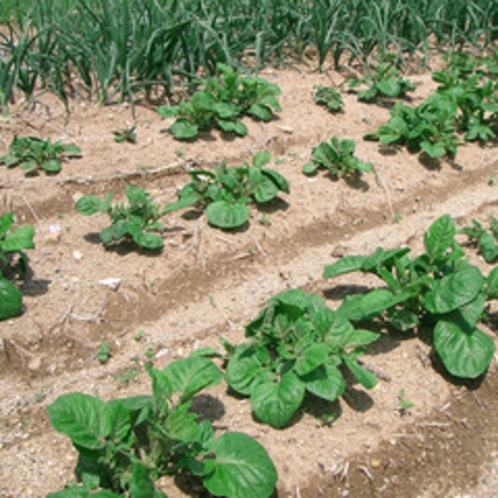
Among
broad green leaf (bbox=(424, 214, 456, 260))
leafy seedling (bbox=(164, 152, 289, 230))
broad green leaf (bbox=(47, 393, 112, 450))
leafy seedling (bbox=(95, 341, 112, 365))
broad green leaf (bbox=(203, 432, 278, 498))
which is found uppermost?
broad green leaf (bbox=(424, 214, 456, 260))

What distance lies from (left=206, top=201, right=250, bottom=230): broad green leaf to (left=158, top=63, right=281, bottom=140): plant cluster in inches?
28.6

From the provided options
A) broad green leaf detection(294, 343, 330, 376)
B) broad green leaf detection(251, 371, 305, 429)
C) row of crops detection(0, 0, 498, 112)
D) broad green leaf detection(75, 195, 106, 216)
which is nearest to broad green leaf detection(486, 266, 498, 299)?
broad green leaf detection(294, 343, 330, 376)

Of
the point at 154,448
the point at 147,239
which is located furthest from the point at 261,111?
the point at 154,448

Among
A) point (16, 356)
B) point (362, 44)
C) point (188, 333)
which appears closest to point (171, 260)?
point (188, 333)

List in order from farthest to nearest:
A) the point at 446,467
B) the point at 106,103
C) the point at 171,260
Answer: the point at 106,103 → the point at 171,260 → the point at 446,467

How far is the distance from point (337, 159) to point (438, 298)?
4.71 feet

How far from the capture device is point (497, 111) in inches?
177

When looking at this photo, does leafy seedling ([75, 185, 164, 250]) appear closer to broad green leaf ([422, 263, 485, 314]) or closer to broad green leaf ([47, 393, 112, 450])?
broad green leaf ([47, 393, 112, 450])

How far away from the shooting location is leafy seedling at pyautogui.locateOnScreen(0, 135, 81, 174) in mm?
3656

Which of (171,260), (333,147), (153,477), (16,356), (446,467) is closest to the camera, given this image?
(153,477)

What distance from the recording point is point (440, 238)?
9.46 feet

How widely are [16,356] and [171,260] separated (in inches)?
34.0

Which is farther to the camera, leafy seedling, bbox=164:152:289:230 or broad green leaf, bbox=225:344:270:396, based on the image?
leafy seedling, bbox=164:152:289:230

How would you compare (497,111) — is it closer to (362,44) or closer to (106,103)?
(362,44)
